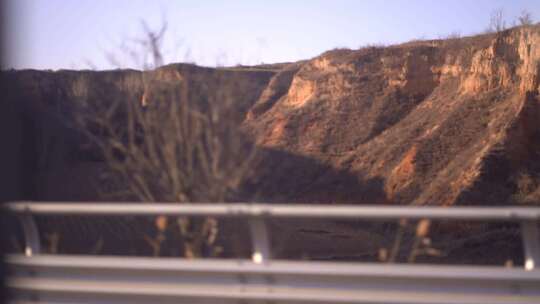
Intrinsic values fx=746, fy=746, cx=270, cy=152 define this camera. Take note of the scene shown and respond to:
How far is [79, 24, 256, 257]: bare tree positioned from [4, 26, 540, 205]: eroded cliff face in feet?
7.42

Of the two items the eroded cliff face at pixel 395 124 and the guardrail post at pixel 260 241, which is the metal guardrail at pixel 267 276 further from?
the eroded cliff face at pixel 395 124

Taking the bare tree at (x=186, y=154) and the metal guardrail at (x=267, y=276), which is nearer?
the metal guardrail at (x=267, y=276)

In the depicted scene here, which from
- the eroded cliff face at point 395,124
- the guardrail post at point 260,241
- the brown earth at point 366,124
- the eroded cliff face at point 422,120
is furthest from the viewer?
the eroded cliff face at point 422,120

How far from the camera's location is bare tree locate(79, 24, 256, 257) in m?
6.23

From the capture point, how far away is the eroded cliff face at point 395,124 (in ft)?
42.0

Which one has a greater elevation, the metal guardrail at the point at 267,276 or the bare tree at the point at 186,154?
the bare tree at the point at 186,154

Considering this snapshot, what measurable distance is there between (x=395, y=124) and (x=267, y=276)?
29267mm

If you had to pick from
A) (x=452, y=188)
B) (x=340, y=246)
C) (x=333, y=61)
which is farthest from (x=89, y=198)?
(x=333, y=61)

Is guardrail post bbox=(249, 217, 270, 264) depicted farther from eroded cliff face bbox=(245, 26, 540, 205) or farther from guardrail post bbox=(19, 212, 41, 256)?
eroded cliff face bbox=(245, 26, 540, 205)

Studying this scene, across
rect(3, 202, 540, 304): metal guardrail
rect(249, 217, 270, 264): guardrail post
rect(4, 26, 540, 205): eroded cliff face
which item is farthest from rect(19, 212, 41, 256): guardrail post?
rect(4, 26, 540, 205): eroded cliff face

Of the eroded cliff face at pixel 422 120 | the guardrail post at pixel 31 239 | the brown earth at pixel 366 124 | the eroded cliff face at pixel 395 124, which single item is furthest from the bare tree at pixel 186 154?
the eroded cliff face at pixel 422 120

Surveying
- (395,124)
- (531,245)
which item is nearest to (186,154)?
(531,245)

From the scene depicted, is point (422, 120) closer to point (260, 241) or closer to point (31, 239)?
point (260, 241)

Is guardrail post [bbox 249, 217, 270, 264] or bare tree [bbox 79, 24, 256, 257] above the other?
bare tree [bbox 79, 24, 256, 257]
